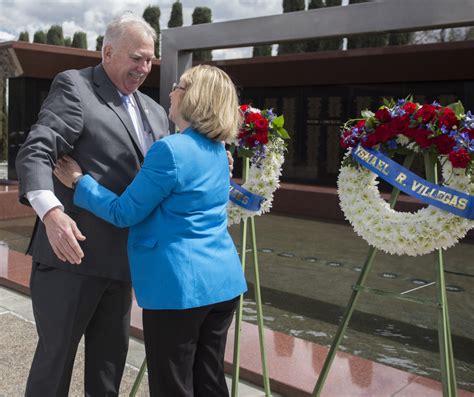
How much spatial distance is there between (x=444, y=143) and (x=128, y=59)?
1.22 meters

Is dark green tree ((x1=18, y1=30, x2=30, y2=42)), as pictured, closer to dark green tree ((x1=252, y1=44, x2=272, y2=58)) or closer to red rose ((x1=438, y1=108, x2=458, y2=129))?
dark green tree ((x1=252, y1=44, x2=272, y2=58))

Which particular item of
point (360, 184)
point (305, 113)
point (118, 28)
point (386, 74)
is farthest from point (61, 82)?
point (305, 113)

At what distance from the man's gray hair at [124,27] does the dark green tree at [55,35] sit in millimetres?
30440

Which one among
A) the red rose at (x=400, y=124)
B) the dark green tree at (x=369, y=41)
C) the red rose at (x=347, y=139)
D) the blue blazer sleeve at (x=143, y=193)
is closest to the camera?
the blue blazer sleeve at (x=143, y=193)

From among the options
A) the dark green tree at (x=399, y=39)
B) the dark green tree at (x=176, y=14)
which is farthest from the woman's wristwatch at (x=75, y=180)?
the dark green tree at (x=176, y=14)

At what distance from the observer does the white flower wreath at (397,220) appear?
86.9 inches

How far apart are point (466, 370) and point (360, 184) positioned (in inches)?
76.4

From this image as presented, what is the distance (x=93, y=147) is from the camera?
207 cm

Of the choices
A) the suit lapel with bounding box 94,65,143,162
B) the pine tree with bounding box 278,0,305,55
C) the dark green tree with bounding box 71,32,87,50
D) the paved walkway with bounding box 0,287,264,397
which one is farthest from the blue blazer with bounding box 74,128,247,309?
the dark green tree with bounding box 71,32,87,50

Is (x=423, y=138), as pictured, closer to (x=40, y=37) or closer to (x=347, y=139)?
(x=347, y=139)

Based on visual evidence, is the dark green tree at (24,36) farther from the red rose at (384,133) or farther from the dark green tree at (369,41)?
the red rose at (384,133)

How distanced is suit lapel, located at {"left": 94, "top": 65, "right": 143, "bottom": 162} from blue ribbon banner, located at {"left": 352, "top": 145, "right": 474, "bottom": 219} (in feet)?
3.04

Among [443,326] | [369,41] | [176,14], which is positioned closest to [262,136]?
[443,326]

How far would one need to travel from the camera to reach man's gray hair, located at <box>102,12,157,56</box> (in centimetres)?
203
